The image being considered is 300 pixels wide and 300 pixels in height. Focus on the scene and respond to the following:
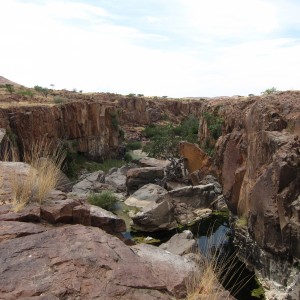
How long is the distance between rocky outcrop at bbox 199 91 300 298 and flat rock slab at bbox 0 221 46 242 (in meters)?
8.36

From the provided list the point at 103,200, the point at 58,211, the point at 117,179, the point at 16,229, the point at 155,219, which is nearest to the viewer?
the point at 16,229

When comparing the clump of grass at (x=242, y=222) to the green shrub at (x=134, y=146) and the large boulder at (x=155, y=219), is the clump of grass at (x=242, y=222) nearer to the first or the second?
the large boulder at (x=155, y=219)

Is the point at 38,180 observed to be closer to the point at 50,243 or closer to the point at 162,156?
the point at 50,243

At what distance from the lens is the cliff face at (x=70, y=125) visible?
24.1m

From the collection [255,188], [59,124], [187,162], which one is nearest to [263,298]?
[255,188]

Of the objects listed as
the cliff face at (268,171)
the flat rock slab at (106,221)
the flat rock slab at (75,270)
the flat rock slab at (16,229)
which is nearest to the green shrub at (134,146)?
the cliff face at (268,171)

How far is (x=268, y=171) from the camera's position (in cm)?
1223

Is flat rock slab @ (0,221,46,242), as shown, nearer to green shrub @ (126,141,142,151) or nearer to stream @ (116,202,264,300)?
stream @ (116,202,264,300)

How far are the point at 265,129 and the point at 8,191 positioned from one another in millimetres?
10444

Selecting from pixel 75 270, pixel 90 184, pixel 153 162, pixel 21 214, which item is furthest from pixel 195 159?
pixel 75 270

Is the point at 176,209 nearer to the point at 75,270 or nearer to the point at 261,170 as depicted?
the point at 261,170

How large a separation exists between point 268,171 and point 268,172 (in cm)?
3

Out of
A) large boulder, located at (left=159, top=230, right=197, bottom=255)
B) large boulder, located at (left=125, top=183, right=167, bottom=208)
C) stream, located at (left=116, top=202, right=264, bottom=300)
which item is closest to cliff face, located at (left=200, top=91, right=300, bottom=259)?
stream, located at (left=116, top=202, right=264, bottom=300)

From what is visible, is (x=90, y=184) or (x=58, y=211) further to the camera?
(x=90, y=184)
